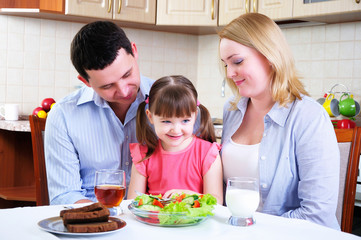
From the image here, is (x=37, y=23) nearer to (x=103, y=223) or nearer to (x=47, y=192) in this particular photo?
(x=47, y=192)

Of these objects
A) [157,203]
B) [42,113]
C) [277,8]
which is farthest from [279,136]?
[42,113]

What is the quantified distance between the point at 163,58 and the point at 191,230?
10.4 ft

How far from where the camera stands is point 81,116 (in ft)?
6.15

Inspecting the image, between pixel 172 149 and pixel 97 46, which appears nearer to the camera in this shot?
pixel 97 46

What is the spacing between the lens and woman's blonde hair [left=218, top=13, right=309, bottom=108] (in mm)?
1646

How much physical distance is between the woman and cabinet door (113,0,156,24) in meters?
1.96

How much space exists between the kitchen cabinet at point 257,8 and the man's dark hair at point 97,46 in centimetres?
173

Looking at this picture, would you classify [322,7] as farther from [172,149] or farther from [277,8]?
[172,149]

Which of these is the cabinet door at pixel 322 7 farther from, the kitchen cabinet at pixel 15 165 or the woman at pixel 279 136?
the kitchen cabinet at pixel 15 165

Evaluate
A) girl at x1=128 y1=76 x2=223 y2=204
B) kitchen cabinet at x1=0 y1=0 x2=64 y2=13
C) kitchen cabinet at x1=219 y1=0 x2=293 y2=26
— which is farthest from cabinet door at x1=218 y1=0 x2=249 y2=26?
girl at x1=128 y1=76 x2=223 y2=204

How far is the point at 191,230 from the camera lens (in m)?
1.09

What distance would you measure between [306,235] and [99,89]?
0.93 m

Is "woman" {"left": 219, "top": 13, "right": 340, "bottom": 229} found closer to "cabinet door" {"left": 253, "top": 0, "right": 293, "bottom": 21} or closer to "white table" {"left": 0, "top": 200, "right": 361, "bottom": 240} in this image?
"white table" {"left": 0, "top": 200, "right": 361, "bottom": 240}

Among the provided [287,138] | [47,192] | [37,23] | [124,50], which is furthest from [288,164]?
[37,23]
